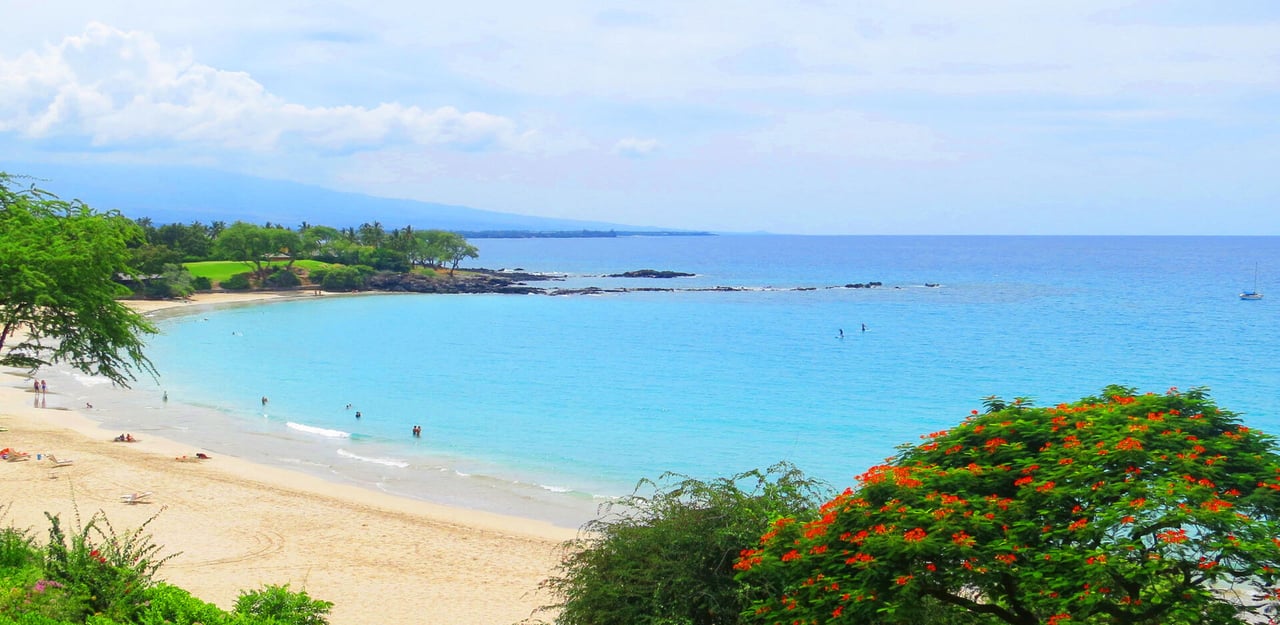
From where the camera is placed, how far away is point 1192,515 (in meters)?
7.57

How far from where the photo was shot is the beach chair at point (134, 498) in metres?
23.4

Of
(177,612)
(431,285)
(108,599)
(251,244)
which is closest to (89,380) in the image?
(108,599)

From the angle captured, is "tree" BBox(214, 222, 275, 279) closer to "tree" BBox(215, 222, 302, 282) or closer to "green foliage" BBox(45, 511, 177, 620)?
"tree" BBox(215, 222, 302, 282)

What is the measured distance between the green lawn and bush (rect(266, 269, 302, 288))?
109 inches

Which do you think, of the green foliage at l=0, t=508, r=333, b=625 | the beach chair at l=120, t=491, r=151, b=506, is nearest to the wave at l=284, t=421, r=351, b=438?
the beach chair at l=120, t=491, r=151, b=506

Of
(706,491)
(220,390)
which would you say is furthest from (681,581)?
(220,390)

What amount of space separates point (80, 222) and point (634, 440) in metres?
21.1

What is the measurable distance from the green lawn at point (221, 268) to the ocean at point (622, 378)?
1218 centimetres

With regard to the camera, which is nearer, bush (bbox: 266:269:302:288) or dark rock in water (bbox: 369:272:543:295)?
bush (bbox: 266:269:302:288)

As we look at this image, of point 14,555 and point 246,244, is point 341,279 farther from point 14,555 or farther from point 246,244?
point 14,555

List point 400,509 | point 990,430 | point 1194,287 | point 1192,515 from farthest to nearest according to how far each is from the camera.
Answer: point 1194,287 < point 400,509 < point 990,430 < point 1192,515

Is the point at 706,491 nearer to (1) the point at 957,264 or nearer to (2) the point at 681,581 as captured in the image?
(2) the point at 681,581

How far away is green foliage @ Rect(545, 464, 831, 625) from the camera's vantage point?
10.7 metres

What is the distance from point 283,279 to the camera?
10544cm
